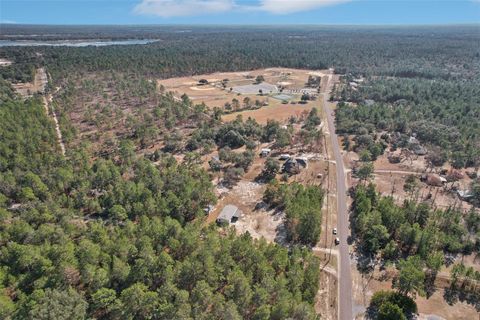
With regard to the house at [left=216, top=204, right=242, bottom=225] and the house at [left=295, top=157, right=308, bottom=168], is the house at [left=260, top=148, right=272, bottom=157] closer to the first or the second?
the house at [left=295, top=157, right=308, bottom=168]

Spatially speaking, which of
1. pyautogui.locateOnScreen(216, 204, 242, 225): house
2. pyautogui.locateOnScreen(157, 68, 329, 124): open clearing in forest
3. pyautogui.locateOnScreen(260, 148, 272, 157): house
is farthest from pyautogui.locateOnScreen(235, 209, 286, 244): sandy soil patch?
pyautogui.locateOnScreen(157, 68, 329, 124): open clearing in forest

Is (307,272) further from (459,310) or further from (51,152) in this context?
(51,152)

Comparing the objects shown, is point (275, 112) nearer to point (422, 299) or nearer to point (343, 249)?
point (343, 249)

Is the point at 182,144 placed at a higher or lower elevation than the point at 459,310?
higher

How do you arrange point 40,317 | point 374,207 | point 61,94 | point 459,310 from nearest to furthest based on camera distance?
1. point 40,317
2. point 459,310
3. point 374,207
4. point 61,94

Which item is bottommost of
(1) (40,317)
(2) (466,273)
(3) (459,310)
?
(3) (459,310)

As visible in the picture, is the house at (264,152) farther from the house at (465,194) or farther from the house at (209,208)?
the house at (465,194)

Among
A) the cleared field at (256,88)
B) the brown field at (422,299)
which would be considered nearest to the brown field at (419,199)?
the brown field at (422,299)

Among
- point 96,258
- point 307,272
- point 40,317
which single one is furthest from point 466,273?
point 40,317
